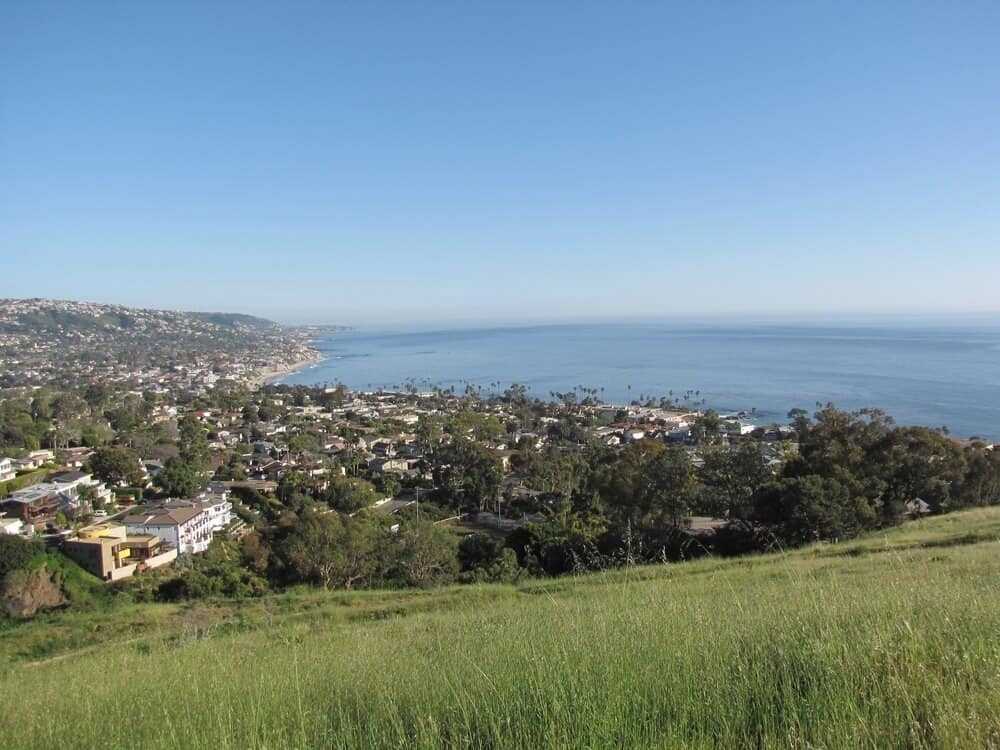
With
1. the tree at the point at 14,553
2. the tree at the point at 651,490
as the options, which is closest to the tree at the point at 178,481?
the tree at the point at 14,553

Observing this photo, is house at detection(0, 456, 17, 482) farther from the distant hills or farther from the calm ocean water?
the distant hills

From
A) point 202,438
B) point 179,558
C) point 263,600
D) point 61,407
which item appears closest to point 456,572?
point 263,600

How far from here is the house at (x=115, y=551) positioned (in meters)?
16.0

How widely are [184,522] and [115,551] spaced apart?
2625 mm

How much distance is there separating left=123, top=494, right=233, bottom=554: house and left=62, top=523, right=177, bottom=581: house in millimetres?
366

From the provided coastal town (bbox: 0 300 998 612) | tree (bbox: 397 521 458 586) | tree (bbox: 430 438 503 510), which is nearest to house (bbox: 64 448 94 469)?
coastal town (bbox: 0 300 998 612)

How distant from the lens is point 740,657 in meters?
2.19

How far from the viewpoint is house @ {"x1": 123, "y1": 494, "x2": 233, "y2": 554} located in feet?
60.7

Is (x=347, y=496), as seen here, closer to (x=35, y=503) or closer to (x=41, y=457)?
(x=35, y=503)

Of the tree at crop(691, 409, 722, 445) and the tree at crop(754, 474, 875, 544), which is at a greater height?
the tree at crop(754, 474, 875, 544)

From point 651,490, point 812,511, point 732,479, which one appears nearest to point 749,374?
point 732,479

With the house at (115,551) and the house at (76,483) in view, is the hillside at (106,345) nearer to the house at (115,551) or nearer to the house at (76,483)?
the house at (76,483)

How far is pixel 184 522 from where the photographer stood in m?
19.0

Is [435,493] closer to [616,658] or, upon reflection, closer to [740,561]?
[740,561]
